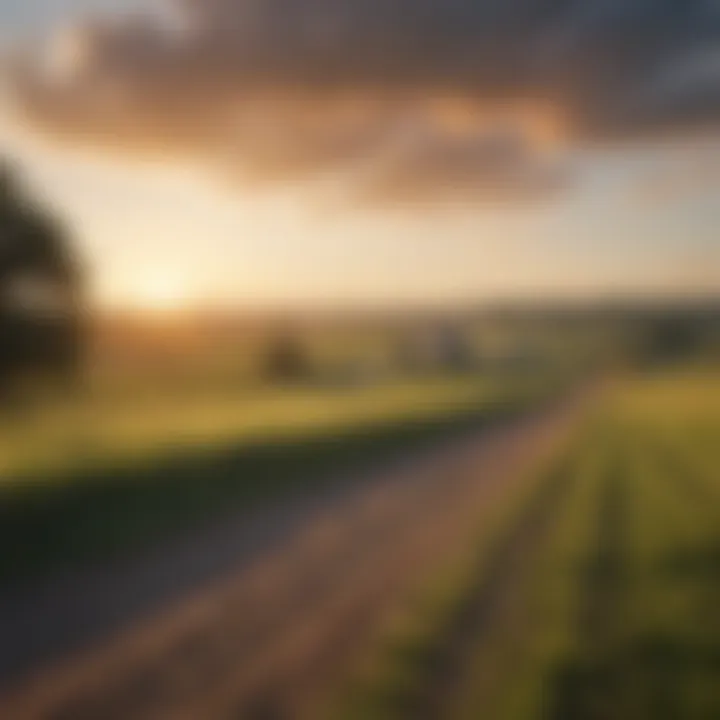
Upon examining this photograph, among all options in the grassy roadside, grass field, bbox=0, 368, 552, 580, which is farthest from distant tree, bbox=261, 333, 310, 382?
the grassy roadside

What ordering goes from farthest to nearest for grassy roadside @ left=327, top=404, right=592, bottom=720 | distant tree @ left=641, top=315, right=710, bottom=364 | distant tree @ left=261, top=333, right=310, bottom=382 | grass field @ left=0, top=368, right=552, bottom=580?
1. distant tree @ left=641, top=315, right=710, bottom=364
2. distant tree @ left=261, top=333, right=310, bottom=382
3. grass field @ left=0, top=368, right=552, bottom=580
4. grassy roadside @ left=327, top=404, right=592, bottom=720

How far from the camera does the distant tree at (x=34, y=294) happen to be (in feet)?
5.92

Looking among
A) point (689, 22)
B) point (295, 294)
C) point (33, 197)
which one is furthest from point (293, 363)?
point (689, 22)

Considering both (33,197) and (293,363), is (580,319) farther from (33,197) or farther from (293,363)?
(33,197)

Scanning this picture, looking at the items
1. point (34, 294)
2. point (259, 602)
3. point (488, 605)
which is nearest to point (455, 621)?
point (488, 605)

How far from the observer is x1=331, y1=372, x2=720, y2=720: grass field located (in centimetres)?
178

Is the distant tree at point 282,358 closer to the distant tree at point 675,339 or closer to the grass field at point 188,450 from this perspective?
the grass field at point 188,450

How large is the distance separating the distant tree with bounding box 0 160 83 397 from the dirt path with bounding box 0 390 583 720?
1.80 ft

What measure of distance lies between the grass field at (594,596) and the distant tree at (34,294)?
100 cm

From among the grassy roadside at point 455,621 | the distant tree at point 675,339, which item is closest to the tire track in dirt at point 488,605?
the grassy roadside at point 455,621

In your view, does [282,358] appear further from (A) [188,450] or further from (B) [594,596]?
(B) [594,596]

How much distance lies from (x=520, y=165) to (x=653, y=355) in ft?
2.09

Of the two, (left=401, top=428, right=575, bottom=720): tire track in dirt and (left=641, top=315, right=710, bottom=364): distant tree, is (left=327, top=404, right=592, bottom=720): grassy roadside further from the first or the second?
(left=641, top=315, right=710, bottom=364): distant tree

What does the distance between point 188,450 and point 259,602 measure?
413 mm
